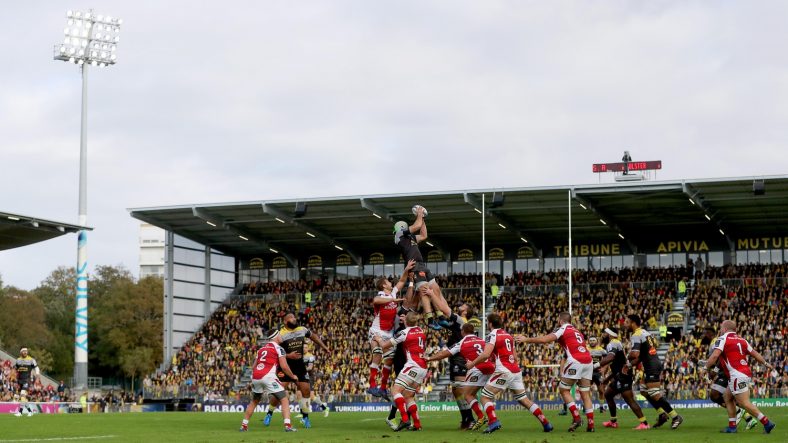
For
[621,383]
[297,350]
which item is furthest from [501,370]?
[297,350]

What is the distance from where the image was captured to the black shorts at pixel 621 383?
23.8 meters

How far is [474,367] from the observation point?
2189cm

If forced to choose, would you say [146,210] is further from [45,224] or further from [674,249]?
[674,249]

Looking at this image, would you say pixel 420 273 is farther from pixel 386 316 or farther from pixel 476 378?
pixel 476 378

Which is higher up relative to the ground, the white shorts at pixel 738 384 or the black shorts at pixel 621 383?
the white shorts at pixel 738 384

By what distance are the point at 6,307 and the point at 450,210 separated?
166ft

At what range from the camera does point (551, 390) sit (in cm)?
4794

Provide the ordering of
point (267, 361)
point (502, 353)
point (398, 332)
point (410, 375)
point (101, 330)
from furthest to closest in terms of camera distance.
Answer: point (101, 330), point (267, 361), point (398, 332), point (410, 375), point (502, 353)

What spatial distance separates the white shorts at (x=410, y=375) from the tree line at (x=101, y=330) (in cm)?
7078

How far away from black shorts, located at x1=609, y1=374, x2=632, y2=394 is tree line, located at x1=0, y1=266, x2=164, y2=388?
7078cm

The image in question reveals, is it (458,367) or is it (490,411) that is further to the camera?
(458,367)

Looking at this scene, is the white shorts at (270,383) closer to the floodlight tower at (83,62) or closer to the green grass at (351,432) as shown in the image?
the green grass at (351,432)

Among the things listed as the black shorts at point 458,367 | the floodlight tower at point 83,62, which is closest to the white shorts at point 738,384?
the black shorts at point 458,367

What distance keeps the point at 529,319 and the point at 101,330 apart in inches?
1986
